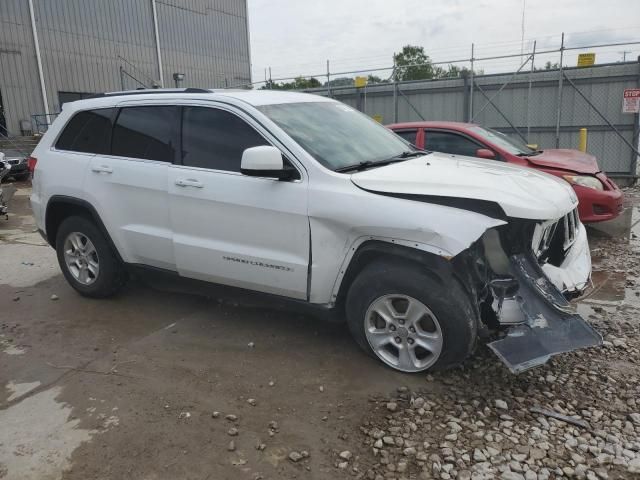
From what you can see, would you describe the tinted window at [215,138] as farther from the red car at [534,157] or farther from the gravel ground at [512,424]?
the red car at [534,157]

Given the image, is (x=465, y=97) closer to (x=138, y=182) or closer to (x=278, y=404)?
(x=138, y=182)

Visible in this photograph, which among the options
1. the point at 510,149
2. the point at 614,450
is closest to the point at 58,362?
the point at 614,450

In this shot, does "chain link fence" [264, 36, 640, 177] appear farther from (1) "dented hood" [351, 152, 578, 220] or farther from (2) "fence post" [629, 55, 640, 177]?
(1) "dented hood" [351, 152, 578, 220]

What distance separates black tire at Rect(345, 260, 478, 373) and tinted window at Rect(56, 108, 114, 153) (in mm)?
2676

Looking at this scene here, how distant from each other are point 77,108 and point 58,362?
2.33 metres

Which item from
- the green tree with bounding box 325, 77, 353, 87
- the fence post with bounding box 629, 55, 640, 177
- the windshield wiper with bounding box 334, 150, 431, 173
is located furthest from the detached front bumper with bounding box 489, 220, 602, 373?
the green tree with bounding box 325, 77, 353, 87

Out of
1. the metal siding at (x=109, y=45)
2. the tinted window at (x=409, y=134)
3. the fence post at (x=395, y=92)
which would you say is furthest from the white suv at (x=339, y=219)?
the metal siding at (x=109, y=45)

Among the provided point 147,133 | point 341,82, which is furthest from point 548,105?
point 147,133

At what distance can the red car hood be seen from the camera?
21.8ft

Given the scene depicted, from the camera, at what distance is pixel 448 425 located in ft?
9.70

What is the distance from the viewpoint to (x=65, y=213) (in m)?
4.98

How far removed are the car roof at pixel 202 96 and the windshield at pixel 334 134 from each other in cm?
10

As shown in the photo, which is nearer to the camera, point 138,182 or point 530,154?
point 138,182

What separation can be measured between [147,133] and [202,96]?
0.63 m
